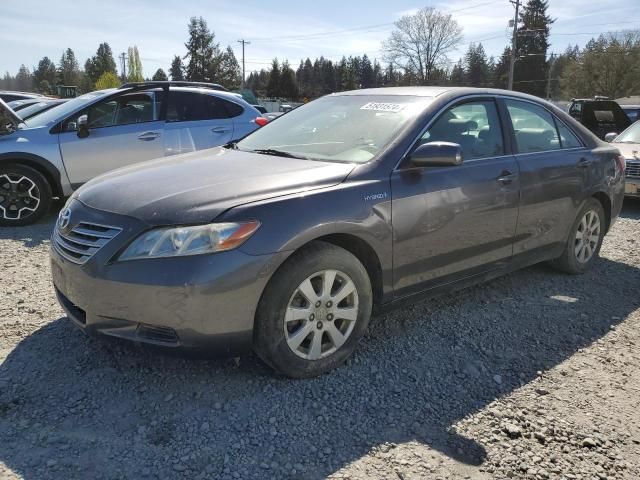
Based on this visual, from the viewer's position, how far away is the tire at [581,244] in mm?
4727

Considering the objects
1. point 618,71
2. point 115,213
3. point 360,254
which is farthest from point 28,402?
point 618,71

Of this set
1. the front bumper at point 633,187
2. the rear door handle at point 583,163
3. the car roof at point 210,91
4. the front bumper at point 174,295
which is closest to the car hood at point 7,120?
the car roof at point 210,91

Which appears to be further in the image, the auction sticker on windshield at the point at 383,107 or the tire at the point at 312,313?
the auction sticker on windshield at the point at 383,107

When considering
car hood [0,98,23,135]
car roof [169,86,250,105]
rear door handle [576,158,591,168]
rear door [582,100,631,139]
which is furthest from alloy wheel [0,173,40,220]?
rear door [582,100,631,139]

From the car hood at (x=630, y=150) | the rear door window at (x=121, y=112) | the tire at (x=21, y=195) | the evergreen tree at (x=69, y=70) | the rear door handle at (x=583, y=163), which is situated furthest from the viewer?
the evergreen tree at (x=69, y=70)

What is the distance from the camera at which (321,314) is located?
2949 mm

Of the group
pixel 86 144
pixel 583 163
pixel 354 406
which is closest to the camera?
pixel 354 406

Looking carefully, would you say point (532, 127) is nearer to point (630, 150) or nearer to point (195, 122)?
point (195, 122)

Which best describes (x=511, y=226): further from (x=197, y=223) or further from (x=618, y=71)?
(x=618, y=71)

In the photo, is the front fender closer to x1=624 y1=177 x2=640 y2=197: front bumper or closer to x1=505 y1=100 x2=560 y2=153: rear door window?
x1=505 y1=100 x2=560 y2=153: rear door window

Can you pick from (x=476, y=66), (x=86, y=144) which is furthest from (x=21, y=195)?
(x=476, y=66)

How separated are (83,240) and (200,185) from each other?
67 centimetres

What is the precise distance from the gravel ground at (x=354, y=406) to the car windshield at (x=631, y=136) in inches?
263

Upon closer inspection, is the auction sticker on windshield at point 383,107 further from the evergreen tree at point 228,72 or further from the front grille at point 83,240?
the evergreen tree at point 228,72
